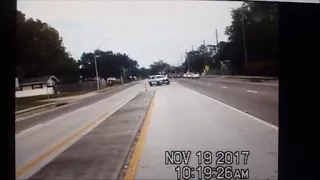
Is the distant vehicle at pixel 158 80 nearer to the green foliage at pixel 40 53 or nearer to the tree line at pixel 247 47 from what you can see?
the tree line at pixel 247 47

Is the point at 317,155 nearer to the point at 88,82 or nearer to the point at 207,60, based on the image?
the point at 207,60

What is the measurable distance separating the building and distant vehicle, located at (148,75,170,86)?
739 mm

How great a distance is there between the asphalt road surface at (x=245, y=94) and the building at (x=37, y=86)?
1.02 m

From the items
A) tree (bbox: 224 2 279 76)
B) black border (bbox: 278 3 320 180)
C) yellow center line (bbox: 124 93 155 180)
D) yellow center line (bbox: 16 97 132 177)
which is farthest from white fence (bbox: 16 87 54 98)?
black border (bbox: 278 3 320 180)

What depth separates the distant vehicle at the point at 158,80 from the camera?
10.1ft

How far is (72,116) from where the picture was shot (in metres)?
2.79

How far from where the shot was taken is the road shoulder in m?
2.51

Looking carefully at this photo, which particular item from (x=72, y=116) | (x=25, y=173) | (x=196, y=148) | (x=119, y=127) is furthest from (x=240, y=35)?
(x=25, y=173)

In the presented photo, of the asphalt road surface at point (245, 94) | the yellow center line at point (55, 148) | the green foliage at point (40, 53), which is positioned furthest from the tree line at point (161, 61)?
the yellow center line at point (55, 148)

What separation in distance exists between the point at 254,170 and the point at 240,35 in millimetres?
982

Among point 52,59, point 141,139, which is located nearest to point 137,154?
point 141,139

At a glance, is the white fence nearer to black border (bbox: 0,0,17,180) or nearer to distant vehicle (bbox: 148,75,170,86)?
black border (bbox: 0,0,17,180)

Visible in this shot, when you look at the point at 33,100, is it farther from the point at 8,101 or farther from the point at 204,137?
the point at 204,137

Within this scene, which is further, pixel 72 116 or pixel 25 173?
pixel 72 116
